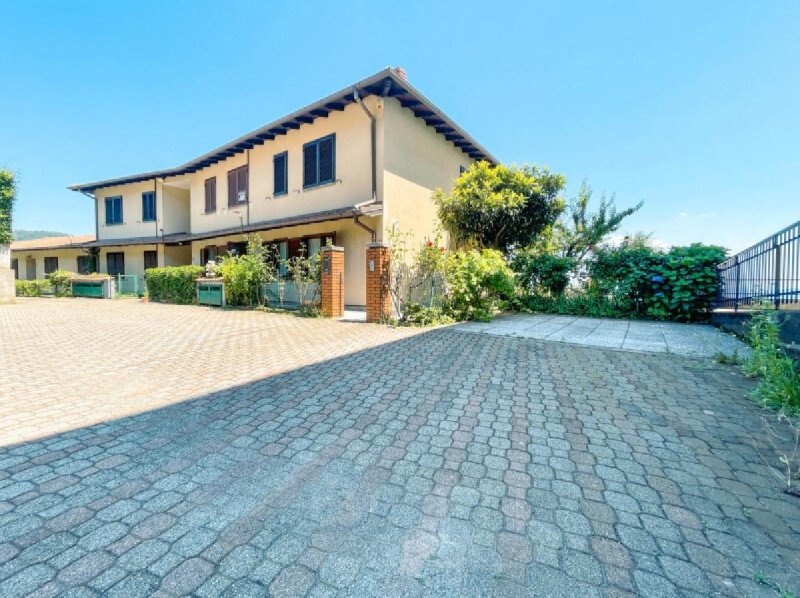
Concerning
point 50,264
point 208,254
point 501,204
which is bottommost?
point 50,264

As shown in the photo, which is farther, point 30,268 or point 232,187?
point 30,268

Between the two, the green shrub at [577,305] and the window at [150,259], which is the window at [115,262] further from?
the green shrub at [577,305]

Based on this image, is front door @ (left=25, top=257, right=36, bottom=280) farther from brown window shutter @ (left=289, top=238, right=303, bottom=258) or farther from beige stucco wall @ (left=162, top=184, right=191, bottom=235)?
brown window shutter @ (left=289, top=238, right=303, bottom=258)

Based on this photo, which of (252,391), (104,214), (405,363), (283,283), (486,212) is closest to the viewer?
(252,391)

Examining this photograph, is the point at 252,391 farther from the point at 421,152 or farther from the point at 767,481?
the point at 421,152

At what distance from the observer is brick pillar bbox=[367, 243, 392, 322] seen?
8.38 metres

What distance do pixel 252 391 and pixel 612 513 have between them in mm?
3225

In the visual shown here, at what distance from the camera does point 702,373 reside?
169 inches

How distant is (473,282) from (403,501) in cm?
705

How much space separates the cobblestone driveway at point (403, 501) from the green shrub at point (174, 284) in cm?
1175

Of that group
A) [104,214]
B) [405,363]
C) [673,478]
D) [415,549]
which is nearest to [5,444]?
[415,549]

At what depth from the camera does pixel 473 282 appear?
28.0 ft

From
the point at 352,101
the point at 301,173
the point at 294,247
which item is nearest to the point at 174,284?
the point at 294,247

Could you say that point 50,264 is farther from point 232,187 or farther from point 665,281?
point 665,281
